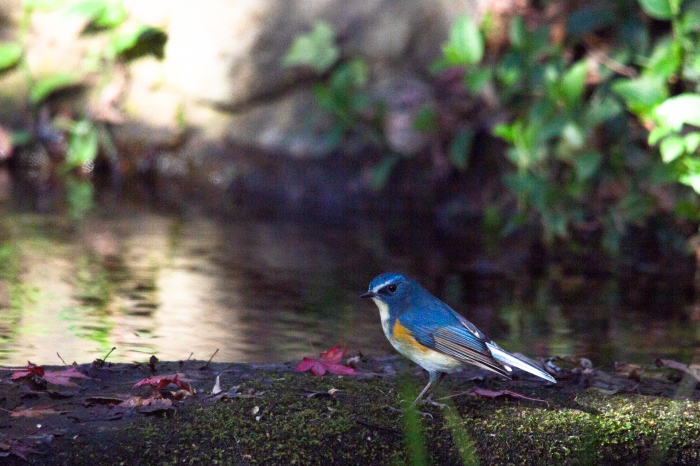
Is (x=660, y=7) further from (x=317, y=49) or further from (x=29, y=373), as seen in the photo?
(x=317, y=49)

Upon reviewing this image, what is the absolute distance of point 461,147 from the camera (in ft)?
24.7

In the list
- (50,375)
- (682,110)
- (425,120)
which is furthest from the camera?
(425,120)

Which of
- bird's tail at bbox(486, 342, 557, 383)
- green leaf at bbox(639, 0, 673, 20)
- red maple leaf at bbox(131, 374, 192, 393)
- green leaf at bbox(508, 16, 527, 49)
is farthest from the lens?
green leaf at bbox(508, 16, 527, 49)

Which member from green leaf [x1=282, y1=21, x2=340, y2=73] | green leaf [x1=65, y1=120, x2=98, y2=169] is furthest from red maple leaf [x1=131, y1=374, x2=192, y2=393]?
green leaf [x1=65, y1=120, x2=98, y2=169]

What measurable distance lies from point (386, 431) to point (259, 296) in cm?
273

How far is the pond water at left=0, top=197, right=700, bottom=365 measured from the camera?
3.90 m

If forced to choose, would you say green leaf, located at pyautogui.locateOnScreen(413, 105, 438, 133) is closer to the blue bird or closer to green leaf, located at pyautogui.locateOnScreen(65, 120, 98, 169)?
green leaf, located at pyautogui.locateOnScreen(65, 120, 98, 169)

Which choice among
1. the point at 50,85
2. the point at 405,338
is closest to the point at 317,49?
the point at 50,85

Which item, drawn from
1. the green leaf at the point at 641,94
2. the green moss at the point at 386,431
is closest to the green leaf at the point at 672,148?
the green leaf at the point at 641,94

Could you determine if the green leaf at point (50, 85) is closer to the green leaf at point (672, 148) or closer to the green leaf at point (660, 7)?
the green leaf at point (660, 7)

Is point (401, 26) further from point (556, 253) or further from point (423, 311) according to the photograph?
point (423, 311)

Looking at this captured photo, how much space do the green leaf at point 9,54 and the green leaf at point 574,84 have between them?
747cm

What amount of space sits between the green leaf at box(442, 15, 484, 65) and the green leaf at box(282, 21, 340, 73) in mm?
2361

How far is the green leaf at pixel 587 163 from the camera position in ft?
19.5
